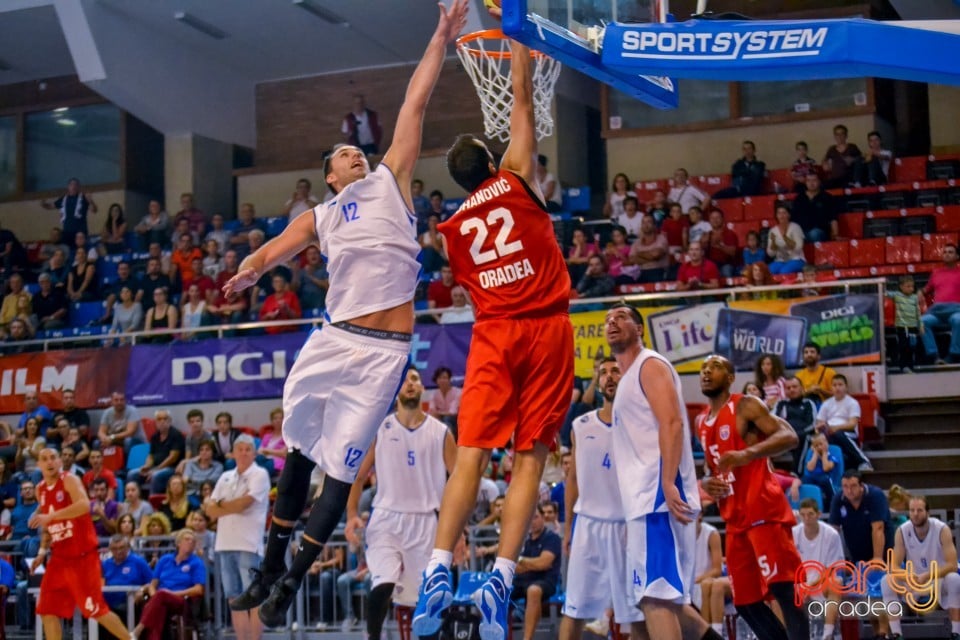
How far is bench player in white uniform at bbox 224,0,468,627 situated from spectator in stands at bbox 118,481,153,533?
9746 millimetres

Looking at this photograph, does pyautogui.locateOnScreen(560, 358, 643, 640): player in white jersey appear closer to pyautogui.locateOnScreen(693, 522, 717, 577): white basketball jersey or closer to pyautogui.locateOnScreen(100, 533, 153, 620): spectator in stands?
pyautogui.locateOnScreen(693, 522, 717, 577): white basketball jersey

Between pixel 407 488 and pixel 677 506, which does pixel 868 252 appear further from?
pixel 677 506

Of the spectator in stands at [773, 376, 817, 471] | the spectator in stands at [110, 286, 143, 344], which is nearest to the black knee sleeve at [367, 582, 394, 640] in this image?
the spectator in stands at [773, 376, 817, 471]

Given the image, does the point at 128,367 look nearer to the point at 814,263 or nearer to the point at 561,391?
the point at 814,263

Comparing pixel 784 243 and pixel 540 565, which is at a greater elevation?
pixel 784 243

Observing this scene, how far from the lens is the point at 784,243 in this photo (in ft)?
58.3

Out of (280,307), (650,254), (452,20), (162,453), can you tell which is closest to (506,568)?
(452,20)

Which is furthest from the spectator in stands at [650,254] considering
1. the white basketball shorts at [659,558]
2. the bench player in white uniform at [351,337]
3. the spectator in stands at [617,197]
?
the bench player in white uniform at [351,337]

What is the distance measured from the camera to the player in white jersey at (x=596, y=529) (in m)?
9.55

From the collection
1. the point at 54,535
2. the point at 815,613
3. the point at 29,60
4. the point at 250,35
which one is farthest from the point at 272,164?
the point at 815,613

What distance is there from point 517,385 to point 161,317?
14.3 meters

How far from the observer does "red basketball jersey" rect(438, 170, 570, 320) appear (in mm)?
6680

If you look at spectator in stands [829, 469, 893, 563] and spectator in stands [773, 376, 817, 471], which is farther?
spectator in stands [773, 376, 817, 471]

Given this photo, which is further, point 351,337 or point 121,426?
point 121,426
